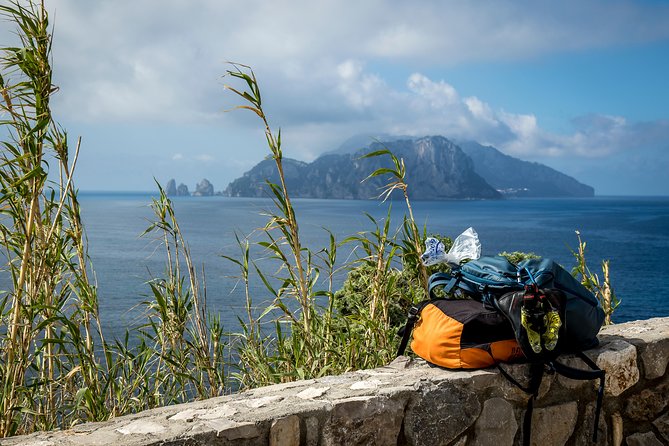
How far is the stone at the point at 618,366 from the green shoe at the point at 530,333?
18.3 inches

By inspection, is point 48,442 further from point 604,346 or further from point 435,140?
point 435,140

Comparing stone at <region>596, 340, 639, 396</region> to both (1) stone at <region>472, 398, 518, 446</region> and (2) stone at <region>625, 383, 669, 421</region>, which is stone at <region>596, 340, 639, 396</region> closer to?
(2) stone at <region>625, 383, 669, 421</region>

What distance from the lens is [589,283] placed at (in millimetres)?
4605

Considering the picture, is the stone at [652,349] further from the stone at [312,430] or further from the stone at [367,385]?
the stone at [312,430]

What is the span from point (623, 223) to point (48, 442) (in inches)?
2725

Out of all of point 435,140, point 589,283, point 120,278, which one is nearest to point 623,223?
point 120,278

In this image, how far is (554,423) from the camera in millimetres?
2789

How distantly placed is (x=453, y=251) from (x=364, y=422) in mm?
1082

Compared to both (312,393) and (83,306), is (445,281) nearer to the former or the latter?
(312,393)

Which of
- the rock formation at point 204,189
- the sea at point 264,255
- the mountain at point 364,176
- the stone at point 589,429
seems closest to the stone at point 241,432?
the stone at point 589,429

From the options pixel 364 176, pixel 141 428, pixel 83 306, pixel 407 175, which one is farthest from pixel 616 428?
pixel 364 176

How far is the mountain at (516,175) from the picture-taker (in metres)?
179

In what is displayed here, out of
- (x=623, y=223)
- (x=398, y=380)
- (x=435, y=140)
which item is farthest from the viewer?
(x=435, y=140)

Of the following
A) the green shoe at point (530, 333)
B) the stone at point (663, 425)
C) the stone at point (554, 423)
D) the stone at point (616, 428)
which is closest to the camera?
the green shoe at point (530, 333)
